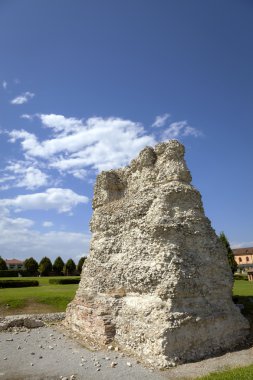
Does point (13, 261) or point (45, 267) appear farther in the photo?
point (13, 261)

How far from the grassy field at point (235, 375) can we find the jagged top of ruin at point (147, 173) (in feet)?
24.0

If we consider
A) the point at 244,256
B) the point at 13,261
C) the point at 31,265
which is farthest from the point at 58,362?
the point at 13,261

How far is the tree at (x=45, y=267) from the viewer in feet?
181

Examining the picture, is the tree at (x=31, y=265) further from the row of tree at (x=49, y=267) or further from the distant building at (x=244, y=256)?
the distant building at (x=244, y=256)

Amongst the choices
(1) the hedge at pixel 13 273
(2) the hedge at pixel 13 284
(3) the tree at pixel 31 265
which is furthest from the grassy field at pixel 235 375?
(3) the tree at pixel 31 265

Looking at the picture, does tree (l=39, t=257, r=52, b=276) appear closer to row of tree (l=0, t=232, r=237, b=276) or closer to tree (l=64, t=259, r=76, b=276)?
row of tree (l=0, t=232, r=237, b=276)

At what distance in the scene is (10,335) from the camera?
16547 mm

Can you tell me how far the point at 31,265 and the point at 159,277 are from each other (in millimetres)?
46847

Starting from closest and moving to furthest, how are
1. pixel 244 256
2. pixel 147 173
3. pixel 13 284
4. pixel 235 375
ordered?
pixel 235 375, pixel 147 173, pixel 13 284, pixel 244 256

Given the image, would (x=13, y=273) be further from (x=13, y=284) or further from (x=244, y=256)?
(x=244, y=256)

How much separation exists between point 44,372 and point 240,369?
595 cm

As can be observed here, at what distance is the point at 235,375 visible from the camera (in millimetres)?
9211

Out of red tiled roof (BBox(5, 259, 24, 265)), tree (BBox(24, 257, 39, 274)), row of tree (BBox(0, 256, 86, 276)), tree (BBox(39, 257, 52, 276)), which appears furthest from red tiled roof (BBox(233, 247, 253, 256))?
red tiled roof (BBox(5, 259, 24, 265))

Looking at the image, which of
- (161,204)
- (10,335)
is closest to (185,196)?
(161,204)
